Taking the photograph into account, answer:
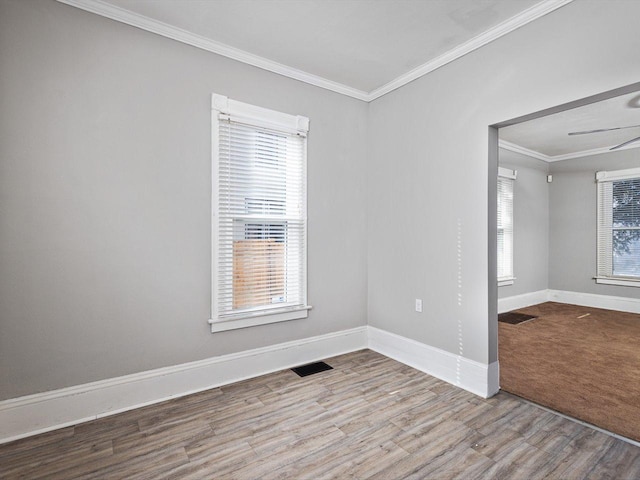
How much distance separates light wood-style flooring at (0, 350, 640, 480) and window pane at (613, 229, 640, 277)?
15.9 feet

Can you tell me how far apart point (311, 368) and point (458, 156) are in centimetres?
236

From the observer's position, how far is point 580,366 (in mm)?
3211

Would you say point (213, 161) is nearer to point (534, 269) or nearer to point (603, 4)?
point (603, 4)

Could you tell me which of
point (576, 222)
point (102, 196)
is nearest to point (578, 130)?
point (576, 222)

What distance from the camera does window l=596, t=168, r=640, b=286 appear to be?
18.0 ft

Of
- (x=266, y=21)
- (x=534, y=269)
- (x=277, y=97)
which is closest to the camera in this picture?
(x=266, y=21)

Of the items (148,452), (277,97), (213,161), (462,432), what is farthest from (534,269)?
(148,452)

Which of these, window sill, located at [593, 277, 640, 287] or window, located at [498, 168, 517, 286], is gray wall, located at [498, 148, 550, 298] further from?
window sill, located at [593, 277, 640, 287]

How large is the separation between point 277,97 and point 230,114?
540mm

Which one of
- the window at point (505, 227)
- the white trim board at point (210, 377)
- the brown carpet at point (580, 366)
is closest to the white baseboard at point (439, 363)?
the white trim board at point (210, 377)

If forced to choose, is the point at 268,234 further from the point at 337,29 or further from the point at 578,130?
the point at 578,130

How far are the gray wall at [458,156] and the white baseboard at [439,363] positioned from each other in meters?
0.07

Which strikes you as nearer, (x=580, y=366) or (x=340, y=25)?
(x=340, y=25)

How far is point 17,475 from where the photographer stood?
5.67 ft
